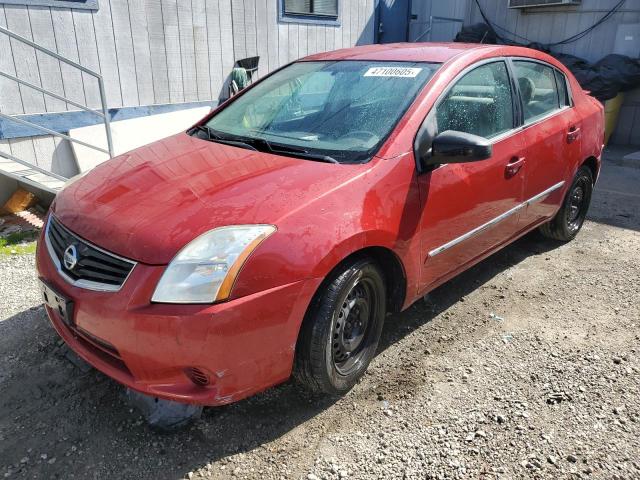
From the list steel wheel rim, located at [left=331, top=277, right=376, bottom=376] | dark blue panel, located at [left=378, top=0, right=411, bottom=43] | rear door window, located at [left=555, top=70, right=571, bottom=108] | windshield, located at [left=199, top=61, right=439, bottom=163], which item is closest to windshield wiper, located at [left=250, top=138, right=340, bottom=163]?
windshield, located at [left=199, top=61, right=439, bottom=163]

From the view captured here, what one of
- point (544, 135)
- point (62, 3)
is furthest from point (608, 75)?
point (62, 3)

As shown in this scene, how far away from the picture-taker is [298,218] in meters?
2.17

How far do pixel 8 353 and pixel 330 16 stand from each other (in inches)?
269

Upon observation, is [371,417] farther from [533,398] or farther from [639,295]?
[639,295]

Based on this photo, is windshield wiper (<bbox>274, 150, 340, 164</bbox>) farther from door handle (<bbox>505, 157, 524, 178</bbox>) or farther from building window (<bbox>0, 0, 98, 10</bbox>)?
building window (<bbox>0, 0, 98, 10</bbox>)

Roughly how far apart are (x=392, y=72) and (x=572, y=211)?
2.44 meters

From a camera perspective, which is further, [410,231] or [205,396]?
[410,231]

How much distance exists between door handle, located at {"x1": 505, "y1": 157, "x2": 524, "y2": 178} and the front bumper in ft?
5.55

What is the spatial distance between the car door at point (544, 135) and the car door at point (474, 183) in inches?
5.9

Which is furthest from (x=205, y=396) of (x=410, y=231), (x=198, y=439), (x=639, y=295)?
(x=639, y=295)

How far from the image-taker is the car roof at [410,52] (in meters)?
3.14

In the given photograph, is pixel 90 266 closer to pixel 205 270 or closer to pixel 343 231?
pixel 205 270

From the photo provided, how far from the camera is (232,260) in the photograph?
2.02 meters

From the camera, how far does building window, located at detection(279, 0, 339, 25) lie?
7492 millimetres
